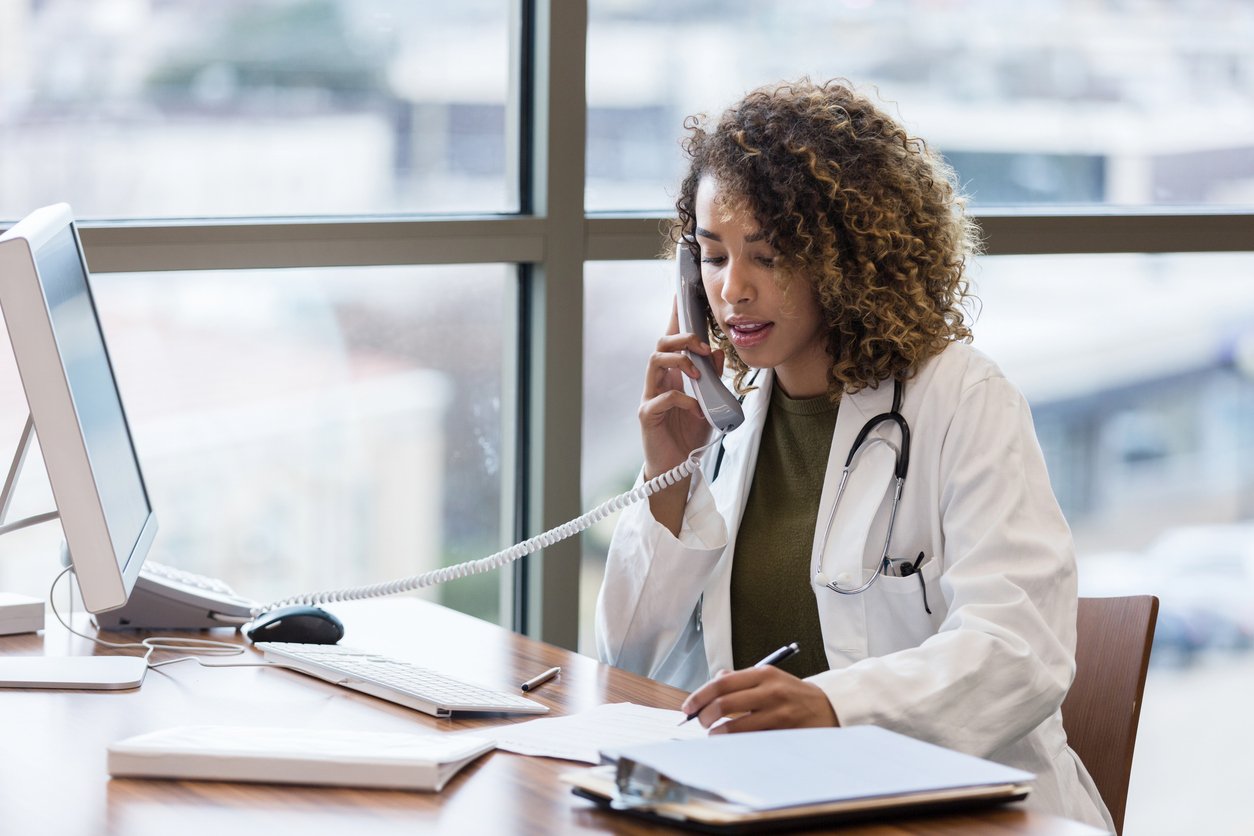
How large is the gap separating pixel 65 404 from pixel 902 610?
39.0 inches

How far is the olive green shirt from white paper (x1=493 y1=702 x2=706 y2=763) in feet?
1.22

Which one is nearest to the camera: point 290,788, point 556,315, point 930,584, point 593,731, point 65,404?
point 290,788

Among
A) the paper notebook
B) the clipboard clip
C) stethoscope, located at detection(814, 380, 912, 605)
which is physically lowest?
the paper notebook

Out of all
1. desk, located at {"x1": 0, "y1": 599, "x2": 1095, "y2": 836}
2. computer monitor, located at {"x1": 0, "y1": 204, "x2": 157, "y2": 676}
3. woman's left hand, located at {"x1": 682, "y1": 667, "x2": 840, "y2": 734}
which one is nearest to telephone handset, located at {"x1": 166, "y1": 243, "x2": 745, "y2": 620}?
desk, located at {"x1": 0, "y1": 599, "x2": 1095, "y2": 836}

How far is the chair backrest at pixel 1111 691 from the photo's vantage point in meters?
1.79

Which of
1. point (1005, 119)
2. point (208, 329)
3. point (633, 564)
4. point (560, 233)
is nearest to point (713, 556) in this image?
point (633, 564)

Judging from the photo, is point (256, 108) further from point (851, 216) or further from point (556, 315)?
point (851, 216)

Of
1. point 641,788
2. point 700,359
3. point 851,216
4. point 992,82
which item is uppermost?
point 992,82

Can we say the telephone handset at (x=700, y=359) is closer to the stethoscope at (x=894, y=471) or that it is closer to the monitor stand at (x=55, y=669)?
the stethoscope at (x=894, y=471)

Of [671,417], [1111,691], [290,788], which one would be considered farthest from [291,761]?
[1111,691]

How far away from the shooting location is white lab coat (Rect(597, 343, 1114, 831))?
60.5 inches

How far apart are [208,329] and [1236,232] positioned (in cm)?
210

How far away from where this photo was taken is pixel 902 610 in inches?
70.2

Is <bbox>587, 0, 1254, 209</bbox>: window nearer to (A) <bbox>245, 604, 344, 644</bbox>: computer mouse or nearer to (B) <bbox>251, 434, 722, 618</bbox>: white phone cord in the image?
(B) <bbox>251, 434, 722, 618</bbox>: white phone cord
